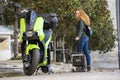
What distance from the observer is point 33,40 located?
31.6ft

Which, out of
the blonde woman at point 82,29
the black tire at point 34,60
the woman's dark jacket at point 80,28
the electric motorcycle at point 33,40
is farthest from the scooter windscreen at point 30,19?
the blonde woman at point 82,29

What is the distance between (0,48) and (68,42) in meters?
16.8

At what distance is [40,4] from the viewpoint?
A: 2445cm

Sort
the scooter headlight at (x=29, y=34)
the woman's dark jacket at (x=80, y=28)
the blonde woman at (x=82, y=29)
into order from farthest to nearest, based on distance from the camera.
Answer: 1. the blonde woman at (x=82, y=29)
2. the woman's dark jacket at (x=80, y=28)
3. the scooter headlight at (x=29, y=34)

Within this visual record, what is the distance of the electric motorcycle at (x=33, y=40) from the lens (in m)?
9.47

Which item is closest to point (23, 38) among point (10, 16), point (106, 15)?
point (10, 16)

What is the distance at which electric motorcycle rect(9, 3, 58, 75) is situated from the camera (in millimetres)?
9469

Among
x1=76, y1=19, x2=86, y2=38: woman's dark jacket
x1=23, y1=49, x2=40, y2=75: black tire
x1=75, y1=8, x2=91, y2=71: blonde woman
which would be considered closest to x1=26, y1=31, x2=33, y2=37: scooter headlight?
x1=23, y1=49, x2=40, y2=75: black tire

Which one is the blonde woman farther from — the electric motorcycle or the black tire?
the black tire

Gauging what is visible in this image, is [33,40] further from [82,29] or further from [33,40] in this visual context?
[82,29]

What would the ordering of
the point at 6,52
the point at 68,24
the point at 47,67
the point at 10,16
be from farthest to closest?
the point at 6,52 < the point at 68,24 < the point at 10,16 < the point at 47,67

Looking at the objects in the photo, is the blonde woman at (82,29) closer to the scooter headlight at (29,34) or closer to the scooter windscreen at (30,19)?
the scooter windscreen at (30,19)

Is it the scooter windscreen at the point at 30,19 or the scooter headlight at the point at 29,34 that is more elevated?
the scooter windscreen at the point at 30,19

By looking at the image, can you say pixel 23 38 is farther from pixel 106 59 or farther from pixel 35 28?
pixel 106 59
